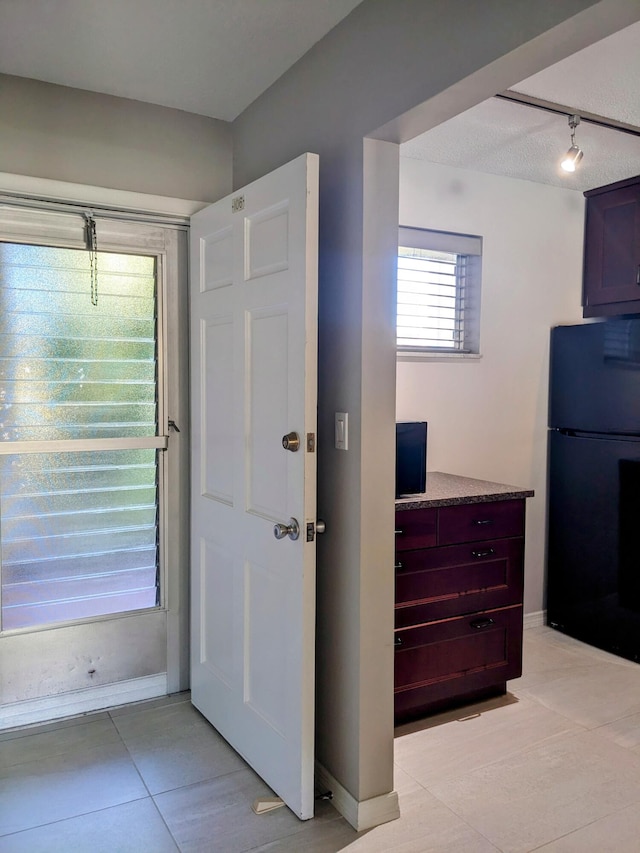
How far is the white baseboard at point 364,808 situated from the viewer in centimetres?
202

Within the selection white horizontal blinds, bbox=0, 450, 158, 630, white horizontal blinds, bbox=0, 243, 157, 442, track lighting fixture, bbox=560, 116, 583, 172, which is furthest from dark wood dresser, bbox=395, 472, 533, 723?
track lighting fixture, bbox=560, 116, 583, 172

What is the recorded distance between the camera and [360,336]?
1978 mm

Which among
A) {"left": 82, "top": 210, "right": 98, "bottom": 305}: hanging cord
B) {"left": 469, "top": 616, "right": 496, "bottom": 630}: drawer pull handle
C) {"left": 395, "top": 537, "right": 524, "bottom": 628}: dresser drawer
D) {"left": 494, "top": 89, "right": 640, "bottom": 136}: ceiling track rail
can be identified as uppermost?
{"left": 494, "top": 89, "right": 640, "bottom": 136}: ceiling track rail

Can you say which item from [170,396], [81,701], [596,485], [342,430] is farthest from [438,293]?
[81,701]

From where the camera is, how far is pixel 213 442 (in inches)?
101

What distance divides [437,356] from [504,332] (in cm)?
50

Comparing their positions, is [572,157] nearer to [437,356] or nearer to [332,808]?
[437,356]

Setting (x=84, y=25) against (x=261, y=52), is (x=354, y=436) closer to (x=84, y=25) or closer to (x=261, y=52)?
(x=261, y=52)

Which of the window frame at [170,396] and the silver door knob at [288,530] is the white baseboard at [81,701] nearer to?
the window frame at [170,396]

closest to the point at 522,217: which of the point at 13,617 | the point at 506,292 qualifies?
the point at 506,292

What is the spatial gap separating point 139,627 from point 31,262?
5.03 feet

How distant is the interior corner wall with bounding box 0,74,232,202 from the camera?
246cm

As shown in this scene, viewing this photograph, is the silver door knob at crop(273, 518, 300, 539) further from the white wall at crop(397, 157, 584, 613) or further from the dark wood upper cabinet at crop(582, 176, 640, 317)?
the dark wood upper cabinet at crop(582, 176, 640, 317)

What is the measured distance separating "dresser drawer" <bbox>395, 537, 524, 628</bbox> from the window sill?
0.97 metres
